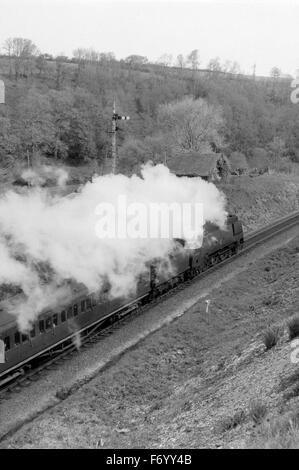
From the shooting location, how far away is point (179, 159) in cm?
5441

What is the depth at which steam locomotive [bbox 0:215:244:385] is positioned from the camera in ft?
56.8

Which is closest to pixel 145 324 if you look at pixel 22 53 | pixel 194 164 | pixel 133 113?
pixel 194 164

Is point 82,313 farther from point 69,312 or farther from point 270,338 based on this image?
point 270,338

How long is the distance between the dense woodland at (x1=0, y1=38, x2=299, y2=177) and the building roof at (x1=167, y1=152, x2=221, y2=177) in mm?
7115

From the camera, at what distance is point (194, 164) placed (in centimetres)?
5303

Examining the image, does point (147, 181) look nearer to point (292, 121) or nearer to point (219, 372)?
point (219, 372)

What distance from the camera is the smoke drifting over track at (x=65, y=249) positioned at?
61.4ft

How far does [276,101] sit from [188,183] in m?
100

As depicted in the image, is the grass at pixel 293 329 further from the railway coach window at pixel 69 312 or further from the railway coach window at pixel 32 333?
the railway coach window at pixel 32 333

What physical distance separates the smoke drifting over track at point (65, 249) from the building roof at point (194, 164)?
25.9m

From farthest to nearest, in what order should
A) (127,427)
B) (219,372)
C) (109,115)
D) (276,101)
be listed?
1. (276,101)
2. (109,115)
3. (219,372)
4. (127,427)

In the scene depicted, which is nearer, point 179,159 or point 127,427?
point 127,427

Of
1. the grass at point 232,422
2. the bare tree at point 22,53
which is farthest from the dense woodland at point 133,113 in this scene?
the grass at point 232,422
